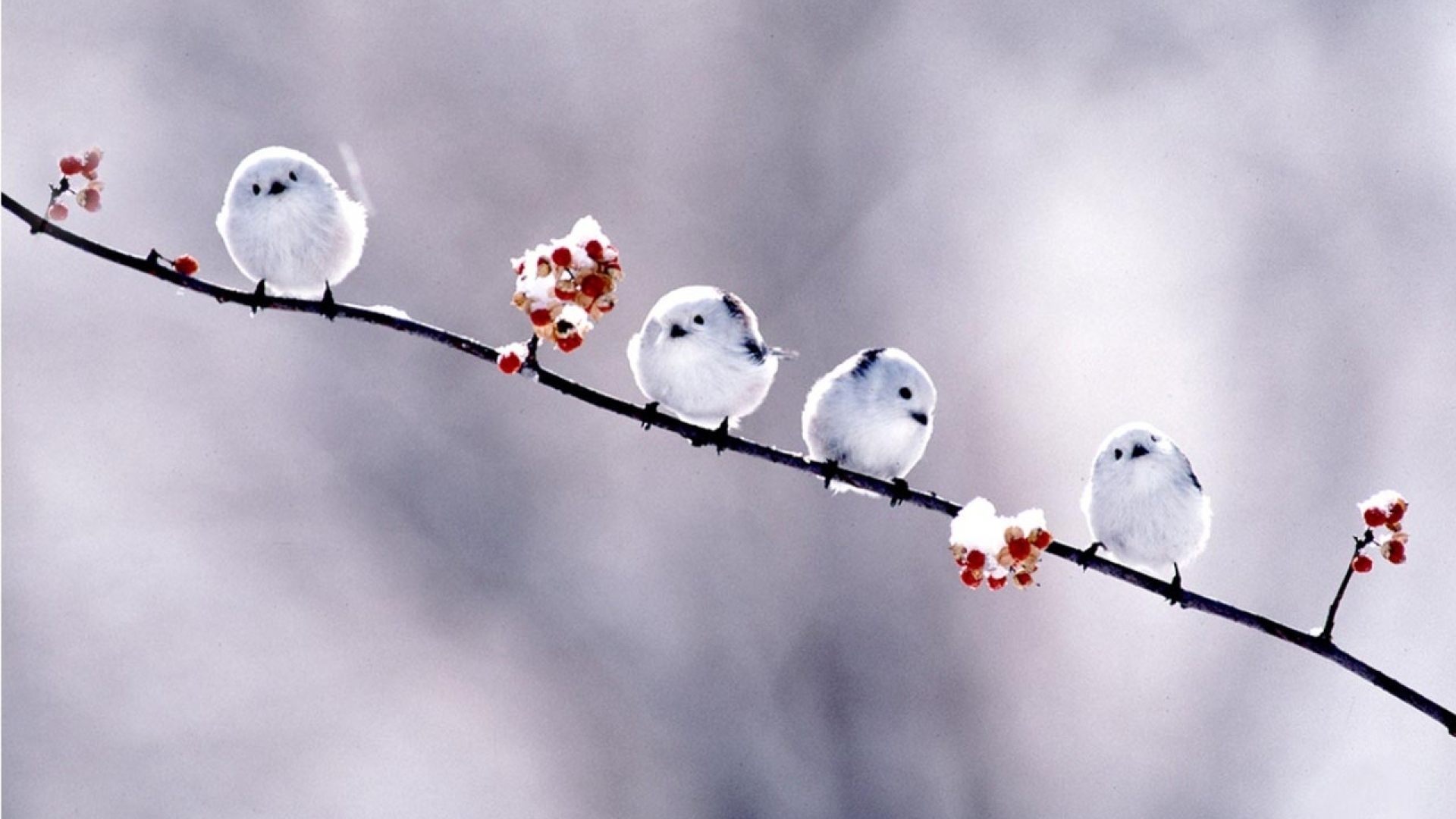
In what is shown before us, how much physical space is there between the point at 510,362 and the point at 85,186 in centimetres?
166

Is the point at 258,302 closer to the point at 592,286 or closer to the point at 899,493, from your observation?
the point at 592,286

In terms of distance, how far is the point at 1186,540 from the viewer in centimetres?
416

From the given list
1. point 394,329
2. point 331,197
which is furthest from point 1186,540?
point 331,197

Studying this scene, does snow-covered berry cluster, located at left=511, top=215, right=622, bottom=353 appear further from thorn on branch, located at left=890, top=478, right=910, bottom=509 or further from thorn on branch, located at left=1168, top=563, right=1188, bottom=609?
thorn on branch, located at left=1168, top=563, right=1188, bottom=609

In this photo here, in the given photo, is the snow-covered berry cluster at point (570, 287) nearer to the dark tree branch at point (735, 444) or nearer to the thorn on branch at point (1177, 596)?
the dark tree branch at point (735, 444)

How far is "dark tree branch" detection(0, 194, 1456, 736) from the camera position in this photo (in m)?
3.38

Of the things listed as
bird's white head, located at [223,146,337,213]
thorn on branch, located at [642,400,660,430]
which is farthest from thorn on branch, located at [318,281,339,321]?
thorn on branch, located at [642,400,660,430]

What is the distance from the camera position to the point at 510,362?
331cm

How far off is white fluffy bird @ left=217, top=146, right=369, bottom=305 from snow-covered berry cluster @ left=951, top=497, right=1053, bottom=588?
2259 millimetres

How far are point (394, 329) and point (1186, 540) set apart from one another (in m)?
2.83

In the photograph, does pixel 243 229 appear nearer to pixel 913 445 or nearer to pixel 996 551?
pixel 913 445

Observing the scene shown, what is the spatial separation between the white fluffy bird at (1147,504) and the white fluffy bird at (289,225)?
2.85 meters

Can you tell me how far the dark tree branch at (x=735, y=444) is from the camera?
11.1ft

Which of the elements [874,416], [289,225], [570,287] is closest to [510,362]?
[570,287]
